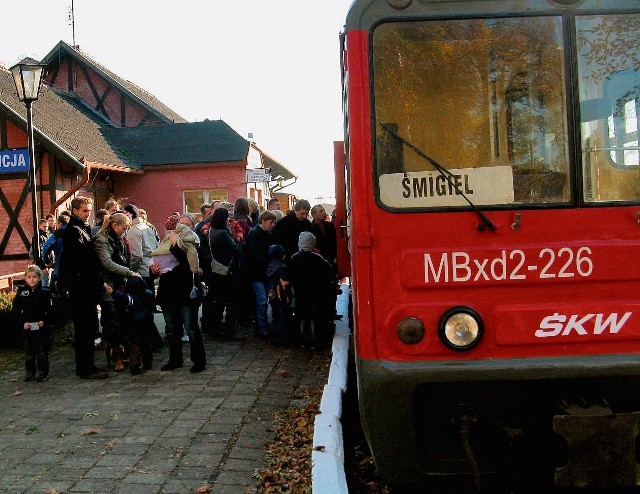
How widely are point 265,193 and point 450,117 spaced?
27918 mm

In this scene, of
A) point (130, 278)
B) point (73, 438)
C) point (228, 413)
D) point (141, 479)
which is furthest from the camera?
point (130, 278)

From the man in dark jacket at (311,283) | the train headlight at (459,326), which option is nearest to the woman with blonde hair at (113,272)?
the man in dark jacket at (311,283)

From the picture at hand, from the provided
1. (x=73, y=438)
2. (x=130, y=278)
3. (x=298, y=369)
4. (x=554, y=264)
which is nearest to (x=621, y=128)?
(x=554, y=264)

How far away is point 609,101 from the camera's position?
3.80 metres

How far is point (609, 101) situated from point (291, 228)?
672 centimetres

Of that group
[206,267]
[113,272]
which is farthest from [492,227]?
[206,267]

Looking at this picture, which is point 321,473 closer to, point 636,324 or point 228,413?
point 636,324

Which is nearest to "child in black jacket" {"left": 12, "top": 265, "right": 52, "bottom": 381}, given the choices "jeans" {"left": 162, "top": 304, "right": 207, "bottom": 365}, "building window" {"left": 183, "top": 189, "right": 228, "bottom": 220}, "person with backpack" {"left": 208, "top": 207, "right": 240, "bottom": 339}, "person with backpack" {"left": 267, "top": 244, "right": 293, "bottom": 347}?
"jeans" {"left": 162, "top": 304, "right": 207, "bottom": 365}

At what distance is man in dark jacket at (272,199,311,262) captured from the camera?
401 inches

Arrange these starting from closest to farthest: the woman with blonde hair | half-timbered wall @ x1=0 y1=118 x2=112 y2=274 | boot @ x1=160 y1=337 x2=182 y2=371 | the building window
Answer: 1. the woman with blonde hair
2. boot @ x1=160 y1=337 x2=182 y2=371
3. half-timbered wall @ x1=0 y1=118 x2=112 y2=274
4. the building window

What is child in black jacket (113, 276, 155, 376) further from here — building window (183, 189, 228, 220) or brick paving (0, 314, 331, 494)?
building window (183, 189, 228, 220)

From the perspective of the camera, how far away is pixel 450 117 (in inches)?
152

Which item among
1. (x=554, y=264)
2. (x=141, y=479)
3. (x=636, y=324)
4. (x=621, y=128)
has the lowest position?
(x=141, y=479)

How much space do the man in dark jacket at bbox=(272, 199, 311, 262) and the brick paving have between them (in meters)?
1.63
